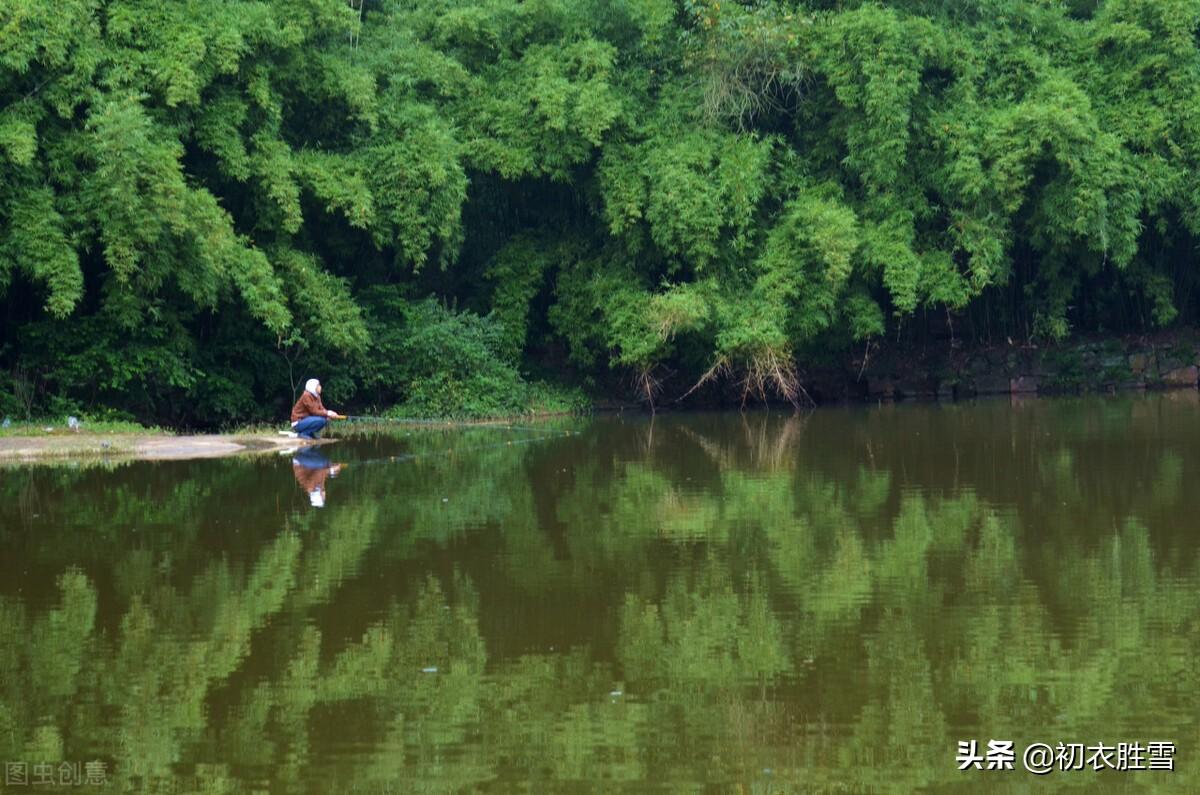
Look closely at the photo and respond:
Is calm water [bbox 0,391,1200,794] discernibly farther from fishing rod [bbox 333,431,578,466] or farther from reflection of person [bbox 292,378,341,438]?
reflection of person [bbox 292,378,341,438]

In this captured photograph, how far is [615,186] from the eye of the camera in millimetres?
29328

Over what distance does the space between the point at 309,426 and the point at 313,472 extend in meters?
4.28

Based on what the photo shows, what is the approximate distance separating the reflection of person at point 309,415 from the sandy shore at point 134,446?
0.24 metres

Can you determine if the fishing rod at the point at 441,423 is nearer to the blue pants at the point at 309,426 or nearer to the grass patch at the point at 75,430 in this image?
the blue pants at the point at 309,426

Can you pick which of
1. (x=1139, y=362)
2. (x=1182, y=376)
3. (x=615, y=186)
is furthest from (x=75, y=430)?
(x=1182, y=376)

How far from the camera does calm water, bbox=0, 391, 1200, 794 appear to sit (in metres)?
6.84

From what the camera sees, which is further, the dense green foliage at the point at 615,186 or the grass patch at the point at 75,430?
the dense green foliage at the point at 615,186

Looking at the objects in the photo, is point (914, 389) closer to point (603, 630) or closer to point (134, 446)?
point (134, 446)

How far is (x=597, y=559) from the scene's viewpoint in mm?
11500

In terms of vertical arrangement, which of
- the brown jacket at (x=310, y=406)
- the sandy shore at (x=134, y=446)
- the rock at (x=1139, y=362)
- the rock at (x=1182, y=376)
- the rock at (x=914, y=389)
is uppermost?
the brown jacket at (x=310, y=406)

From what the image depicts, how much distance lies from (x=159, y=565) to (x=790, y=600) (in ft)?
15.3

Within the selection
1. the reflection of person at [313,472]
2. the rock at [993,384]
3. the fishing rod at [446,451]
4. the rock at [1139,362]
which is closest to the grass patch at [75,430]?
the reflection of person at [313,472]

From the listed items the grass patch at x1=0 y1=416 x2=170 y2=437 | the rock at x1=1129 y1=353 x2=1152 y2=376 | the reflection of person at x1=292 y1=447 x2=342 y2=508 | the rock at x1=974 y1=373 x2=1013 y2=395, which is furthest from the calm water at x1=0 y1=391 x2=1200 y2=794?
the rock at x1=1129 y1=353 x2=1152 y2=376

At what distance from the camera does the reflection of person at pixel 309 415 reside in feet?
73.0
